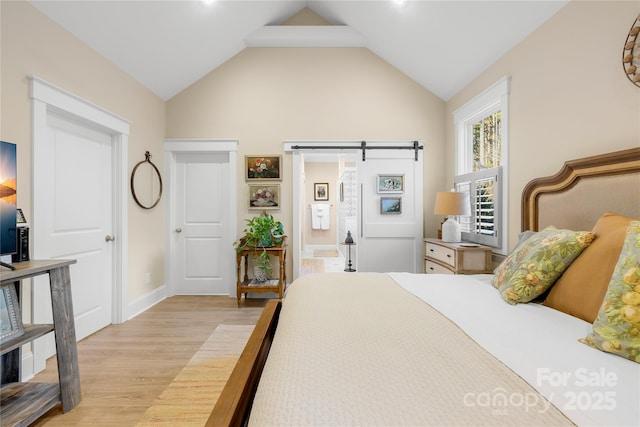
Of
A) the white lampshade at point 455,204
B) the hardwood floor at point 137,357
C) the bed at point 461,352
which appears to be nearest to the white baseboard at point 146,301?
the hardwood floor at point 137,357

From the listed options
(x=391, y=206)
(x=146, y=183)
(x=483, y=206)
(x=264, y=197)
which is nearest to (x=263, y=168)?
(x=264, y=197)

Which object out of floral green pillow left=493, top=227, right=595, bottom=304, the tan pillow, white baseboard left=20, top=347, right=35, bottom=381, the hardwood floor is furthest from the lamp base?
white baseboard left=20, top=347, right=35, bottom=381

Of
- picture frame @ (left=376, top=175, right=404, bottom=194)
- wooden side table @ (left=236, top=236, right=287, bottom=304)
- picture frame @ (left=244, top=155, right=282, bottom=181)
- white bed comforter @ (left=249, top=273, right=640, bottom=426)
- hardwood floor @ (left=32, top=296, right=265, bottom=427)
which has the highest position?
picture frame @ (left=244, top=155, right=282, bottom=181)

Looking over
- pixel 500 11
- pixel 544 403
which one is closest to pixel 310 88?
pixel 500 11

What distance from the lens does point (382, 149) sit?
393 centimetres

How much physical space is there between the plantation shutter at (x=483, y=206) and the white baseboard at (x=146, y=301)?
12.5 feet

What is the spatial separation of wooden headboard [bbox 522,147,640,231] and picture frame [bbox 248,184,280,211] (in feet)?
9.09

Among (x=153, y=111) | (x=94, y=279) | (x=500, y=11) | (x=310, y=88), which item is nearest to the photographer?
(x=500, y=11)

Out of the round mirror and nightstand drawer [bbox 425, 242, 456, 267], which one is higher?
the round mirror

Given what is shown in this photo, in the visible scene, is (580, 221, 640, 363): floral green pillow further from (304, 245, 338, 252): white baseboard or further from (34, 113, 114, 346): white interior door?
(304, 245, 338, 252): white baseboard

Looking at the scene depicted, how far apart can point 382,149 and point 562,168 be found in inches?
85.7

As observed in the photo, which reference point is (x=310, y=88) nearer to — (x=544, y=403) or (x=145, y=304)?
(x=145, y=304)

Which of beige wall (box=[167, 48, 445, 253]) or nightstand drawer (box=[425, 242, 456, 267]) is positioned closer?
nightstand drawer (box=[425, 242, 456, 267])

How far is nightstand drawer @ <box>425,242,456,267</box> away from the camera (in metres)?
2.82
